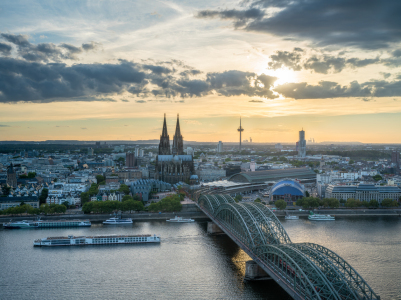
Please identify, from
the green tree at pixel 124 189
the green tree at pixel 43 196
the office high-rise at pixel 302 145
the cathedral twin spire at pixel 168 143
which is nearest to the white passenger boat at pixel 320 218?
the green tree at pixel 124 189

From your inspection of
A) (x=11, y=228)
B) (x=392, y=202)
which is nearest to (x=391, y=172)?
(x=392, y=202)

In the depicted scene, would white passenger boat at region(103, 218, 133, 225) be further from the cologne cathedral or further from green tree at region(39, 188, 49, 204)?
the cologne cathedral

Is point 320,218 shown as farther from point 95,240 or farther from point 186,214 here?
point 95,240

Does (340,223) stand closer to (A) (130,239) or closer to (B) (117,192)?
(A) (130,239)

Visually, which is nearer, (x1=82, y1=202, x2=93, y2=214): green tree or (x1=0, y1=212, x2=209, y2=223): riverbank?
(x1=0, y1=212, x2=209, y2=223): riverbank

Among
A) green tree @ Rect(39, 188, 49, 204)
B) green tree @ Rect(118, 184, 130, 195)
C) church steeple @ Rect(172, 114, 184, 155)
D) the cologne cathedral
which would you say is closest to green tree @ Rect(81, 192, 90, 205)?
green tree @ Rect(39, 188, 49, 204)

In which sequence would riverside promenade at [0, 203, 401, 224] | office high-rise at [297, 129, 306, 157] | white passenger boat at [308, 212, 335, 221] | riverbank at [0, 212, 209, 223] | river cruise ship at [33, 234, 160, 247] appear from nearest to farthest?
river cruise ship at [33, 234, 160, 247], white passenger boat at [308, 212, 335, 221], riverbank at [0, 212, 209, 223], riverside promenade at [0, 203, 401, 224], office high-rise at [297, 129, 306, 157]

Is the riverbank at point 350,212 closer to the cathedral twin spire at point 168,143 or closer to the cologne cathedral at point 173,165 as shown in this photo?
the cologne cathedral at point 173,165
